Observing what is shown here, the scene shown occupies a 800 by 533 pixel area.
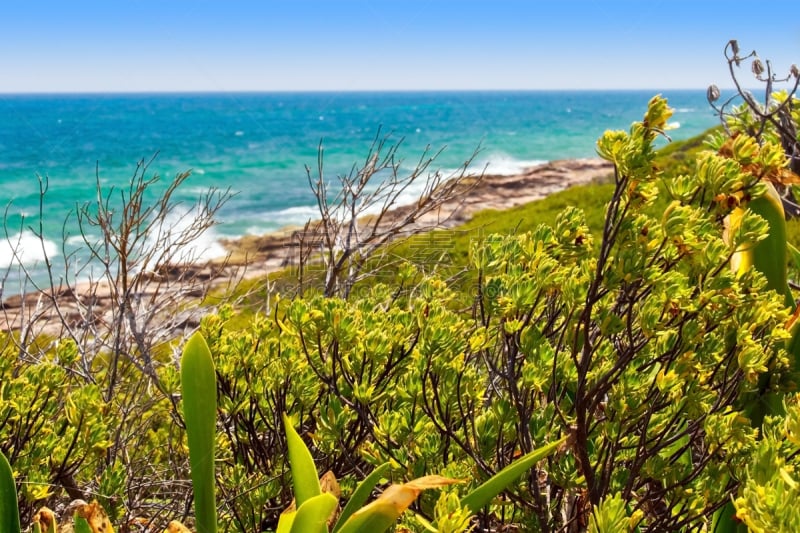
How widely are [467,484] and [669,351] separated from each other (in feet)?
2.07

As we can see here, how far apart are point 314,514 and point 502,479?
408 millimetres

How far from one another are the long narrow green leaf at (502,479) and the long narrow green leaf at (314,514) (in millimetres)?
294

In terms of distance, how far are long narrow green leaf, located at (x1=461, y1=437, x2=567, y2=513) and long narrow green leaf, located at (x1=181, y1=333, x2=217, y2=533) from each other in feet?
1.93

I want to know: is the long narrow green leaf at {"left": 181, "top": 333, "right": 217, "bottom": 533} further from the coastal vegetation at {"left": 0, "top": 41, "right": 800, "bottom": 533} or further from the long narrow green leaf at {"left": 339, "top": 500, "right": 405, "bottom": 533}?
the long narrow green leaf at {"left": 339, "top": 500, "right": 405, "bottom": 533}

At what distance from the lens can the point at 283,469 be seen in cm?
213

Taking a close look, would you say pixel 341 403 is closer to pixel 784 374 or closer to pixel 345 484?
pixel 345 484

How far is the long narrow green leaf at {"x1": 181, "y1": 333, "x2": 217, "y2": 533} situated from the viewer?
4.86 ft

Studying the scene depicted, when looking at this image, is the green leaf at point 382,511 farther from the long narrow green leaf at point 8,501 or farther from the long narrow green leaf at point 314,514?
the long narrow green leaf at point 8,501

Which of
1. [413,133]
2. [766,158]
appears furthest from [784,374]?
[413,133]

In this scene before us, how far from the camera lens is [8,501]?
5.12ft

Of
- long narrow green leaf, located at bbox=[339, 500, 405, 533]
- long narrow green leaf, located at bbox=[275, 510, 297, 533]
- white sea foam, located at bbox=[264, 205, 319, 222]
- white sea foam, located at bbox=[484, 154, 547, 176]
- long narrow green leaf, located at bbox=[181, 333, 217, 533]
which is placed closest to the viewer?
long narrow green leaf, located at bbox=[339, 500, 405, 533]

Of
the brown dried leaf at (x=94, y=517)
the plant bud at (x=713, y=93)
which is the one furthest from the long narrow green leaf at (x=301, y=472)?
the plant bud at (x=713, y=93)

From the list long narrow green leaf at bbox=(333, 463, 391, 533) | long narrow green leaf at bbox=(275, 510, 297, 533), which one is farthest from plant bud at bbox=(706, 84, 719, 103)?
long narrow green leaf at bbox=(275, 510, 297, 533)

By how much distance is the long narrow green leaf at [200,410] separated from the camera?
1.48 meters
